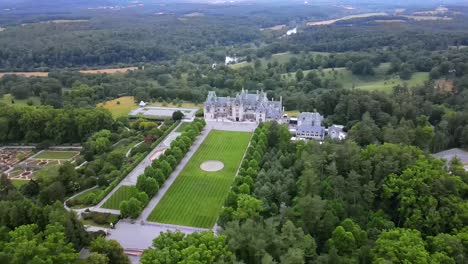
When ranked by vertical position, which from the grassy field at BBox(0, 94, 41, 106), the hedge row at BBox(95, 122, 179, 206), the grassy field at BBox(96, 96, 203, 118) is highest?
the grassy field at BBox(0, 94, 41, 106)

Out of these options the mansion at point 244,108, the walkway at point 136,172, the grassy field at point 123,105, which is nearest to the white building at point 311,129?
the mansion at point 244,108

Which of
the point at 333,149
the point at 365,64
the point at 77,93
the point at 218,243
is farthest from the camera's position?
the point at 365,64

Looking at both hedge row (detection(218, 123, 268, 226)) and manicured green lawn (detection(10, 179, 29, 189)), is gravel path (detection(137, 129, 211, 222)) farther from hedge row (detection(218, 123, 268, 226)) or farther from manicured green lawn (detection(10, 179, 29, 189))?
manicured green lawn (detection(10, 179, 29, 189))

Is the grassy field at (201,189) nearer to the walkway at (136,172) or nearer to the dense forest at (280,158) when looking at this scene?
the dense forest at (280,158)

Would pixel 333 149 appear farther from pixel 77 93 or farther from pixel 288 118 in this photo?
pixel 77 93

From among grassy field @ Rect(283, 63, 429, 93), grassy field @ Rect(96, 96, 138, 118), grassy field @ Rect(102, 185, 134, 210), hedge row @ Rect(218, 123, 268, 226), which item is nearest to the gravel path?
grassy field @ Rect(102, 185, 134, 210)

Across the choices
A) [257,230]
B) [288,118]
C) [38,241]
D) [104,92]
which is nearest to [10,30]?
[104,92]
